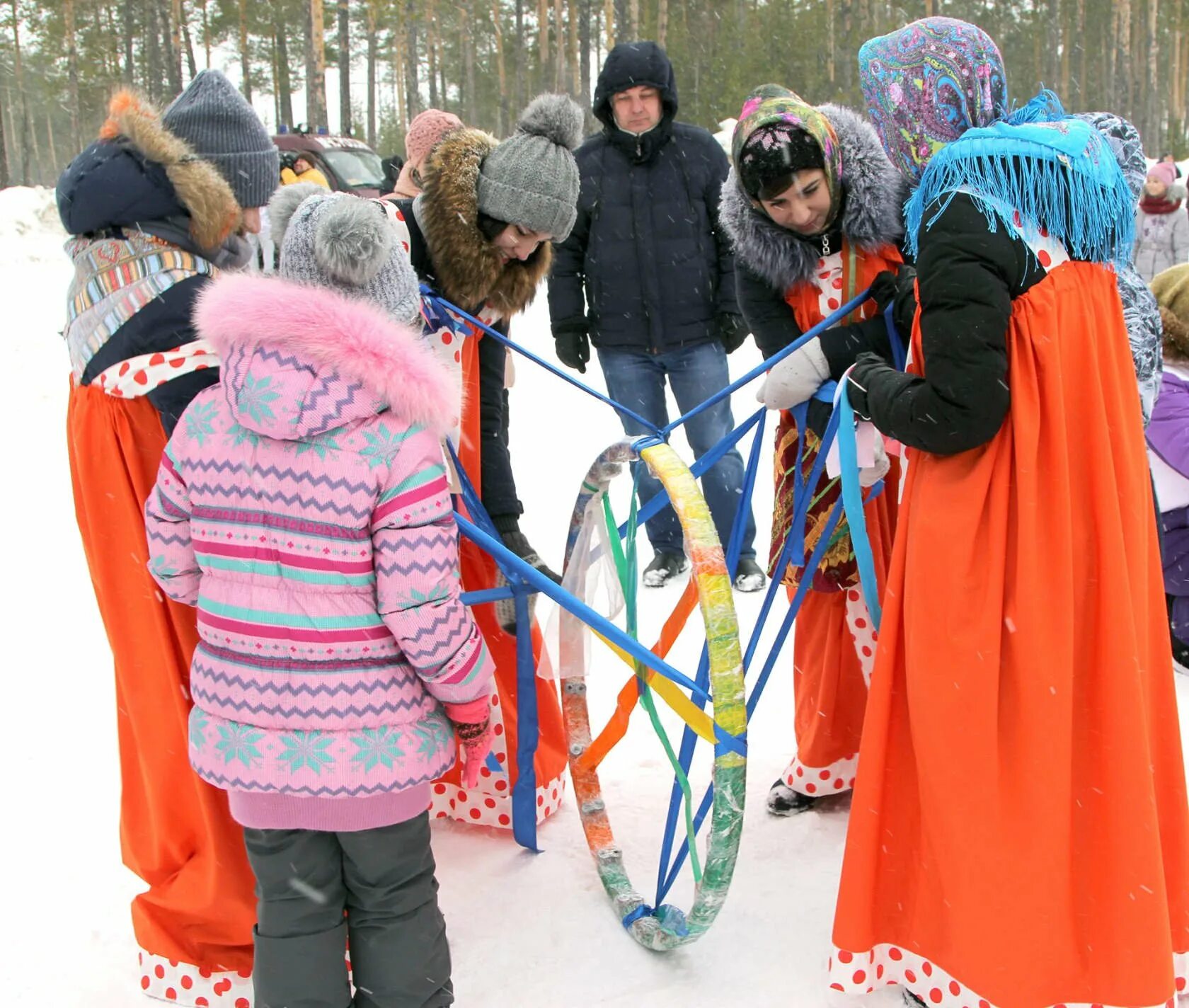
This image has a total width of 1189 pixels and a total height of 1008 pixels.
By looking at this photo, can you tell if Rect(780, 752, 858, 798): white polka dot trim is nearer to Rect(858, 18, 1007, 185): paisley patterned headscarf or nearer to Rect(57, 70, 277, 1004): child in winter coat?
Rect(57, 70, 277, 1004): child in winter coat

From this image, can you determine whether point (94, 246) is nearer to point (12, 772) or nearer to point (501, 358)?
point (501, 358)

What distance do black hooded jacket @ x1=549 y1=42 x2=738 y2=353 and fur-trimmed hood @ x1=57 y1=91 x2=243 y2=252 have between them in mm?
2858

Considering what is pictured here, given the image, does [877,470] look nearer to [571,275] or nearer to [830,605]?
[830,605]

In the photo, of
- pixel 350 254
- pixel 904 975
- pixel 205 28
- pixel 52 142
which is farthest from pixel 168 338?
pixel 52 142

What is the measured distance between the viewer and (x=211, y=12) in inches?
1255

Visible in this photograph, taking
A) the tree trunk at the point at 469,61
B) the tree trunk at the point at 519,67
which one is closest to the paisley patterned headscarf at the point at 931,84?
the tree trunk at the point at 519,67

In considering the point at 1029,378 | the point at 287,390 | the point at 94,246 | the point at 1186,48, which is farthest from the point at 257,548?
the point at 1186,48

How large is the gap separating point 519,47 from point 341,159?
13.9m

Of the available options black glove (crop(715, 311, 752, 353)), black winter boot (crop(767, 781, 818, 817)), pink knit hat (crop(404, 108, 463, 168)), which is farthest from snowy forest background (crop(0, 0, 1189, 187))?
black winter boot (crop(767, 781, 818, 817))

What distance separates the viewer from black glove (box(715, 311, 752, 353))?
4.96m

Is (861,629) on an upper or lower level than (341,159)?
lower

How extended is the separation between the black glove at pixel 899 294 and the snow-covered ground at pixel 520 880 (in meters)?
1.41

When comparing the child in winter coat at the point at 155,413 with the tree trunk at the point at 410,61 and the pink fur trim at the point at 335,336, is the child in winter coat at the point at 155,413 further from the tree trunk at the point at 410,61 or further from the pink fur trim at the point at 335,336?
the tree trunk at the point at 410,61

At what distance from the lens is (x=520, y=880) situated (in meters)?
2.87
